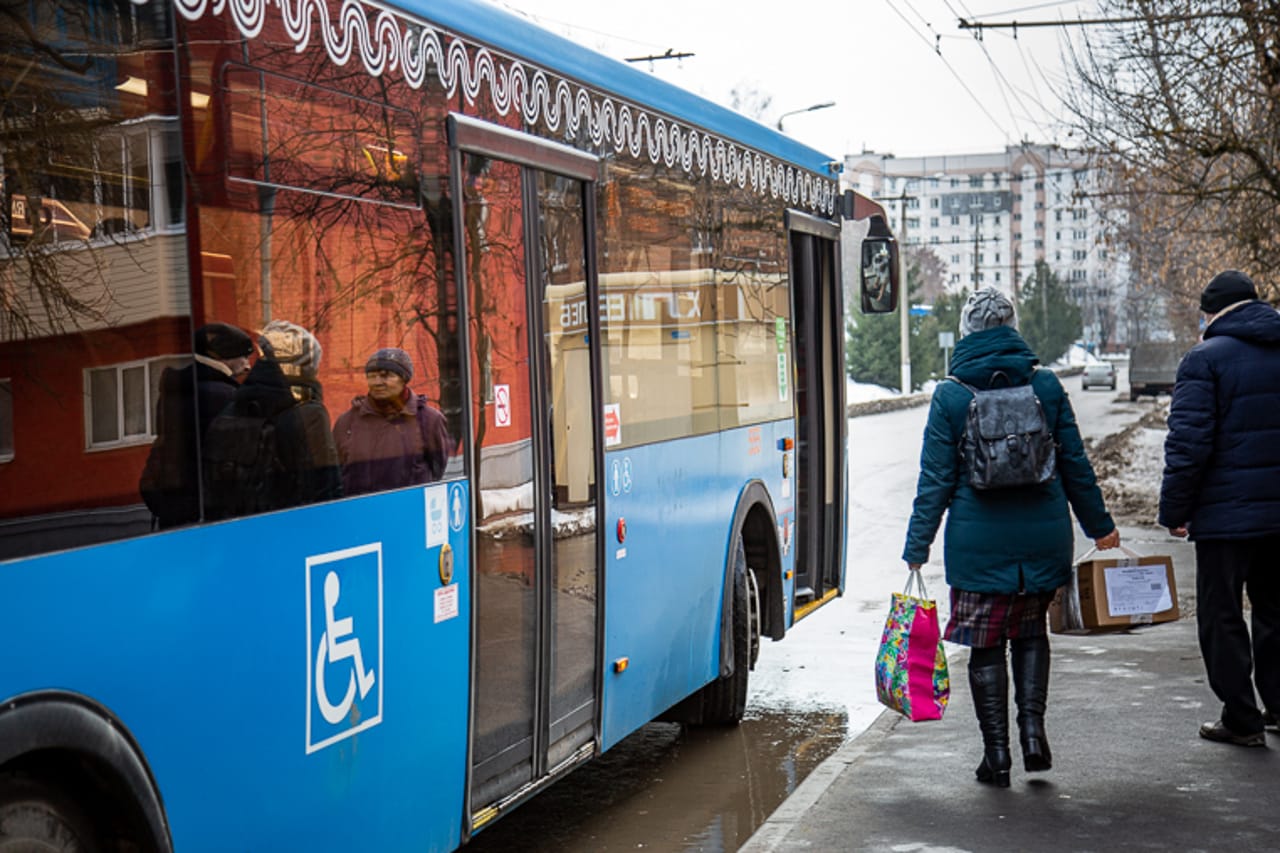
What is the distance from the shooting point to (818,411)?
9.89 meters

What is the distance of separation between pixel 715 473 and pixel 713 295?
854 mm

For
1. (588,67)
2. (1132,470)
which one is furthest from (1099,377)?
(588,67)

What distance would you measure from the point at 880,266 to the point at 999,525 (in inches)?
174

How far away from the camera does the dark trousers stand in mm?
6832

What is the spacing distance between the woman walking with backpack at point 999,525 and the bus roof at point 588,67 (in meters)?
1.67

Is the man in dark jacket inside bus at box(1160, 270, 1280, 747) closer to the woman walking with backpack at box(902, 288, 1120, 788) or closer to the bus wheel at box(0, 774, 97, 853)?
the woman walking with backpack at box(902, 288, 1120, 788)

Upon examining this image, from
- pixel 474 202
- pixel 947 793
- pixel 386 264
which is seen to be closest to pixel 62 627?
pixel 386 264

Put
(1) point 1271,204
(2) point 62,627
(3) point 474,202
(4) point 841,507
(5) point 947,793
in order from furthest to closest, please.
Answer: (1) point 1271,204 < (4) point 841,507 < (5) point 947,793 < (3) point 474,202 < (2) point 62,627

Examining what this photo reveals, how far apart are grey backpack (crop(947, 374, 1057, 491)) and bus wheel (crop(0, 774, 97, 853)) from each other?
401 centimetres

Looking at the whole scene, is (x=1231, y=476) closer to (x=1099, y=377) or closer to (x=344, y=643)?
(x=344, y=643)

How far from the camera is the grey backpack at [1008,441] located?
6.33m

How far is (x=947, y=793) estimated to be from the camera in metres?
6.43

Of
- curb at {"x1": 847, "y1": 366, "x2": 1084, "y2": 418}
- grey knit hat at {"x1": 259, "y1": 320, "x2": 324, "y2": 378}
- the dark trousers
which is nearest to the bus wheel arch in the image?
grey knit hat at {"x1": 259, "y1": 320, "x2": 324, "y2": 378}

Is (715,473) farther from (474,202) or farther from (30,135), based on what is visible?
(30,135)
